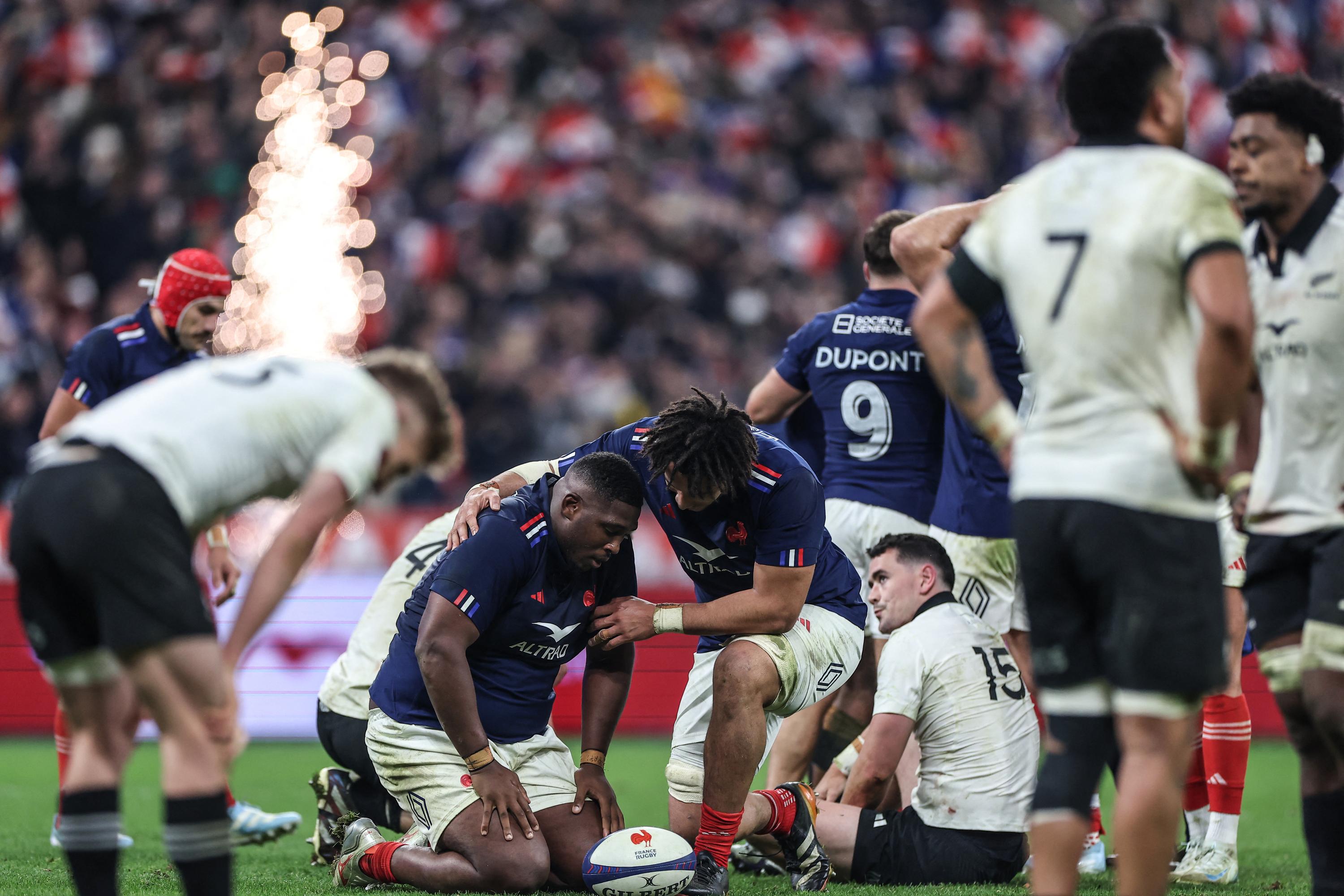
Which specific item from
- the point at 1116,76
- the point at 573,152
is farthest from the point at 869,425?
the point at 573,152

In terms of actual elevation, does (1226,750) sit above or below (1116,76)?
below

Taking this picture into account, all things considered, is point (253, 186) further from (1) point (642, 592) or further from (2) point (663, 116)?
(1) point (642, 592)

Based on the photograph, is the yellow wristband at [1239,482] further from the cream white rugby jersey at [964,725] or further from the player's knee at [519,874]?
the player's knee at [519,874]

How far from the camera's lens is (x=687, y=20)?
63.7 feet

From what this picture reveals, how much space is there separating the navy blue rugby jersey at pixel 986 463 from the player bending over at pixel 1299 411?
2.20 meters

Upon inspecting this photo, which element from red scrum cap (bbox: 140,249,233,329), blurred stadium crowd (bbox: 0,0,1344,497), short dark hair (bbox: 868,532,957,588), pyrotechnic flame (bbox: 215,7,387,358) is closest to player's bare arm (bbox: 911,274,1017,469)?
short dark hair (bbox: 868,532,957,588)

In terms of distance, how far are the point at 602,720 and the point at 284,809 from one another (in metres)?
3.22

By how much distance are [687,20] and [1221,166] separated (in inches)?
289

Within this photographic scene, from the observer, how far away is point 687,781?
227 inches

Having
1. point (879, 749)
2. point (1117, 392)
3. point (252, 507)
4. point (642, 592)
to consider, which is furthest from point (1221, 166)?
point (1117, 392)

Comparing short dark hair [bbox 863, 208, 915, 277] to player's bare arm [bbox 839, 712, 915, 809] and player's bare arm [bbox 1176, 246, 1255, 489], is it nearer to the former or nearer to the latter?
player's bare arm [bbox 839, 712, 915, 809]

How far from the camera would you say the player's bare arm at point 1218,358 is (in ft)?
10.3

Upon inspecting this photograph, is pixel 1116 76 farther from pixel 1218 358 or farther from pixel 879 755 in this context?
pixel 879 755

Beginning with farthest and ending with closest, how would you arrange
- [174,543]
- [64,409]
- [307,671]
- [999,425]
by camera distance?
[307,671], [64,409], [999,425], [174,543]
